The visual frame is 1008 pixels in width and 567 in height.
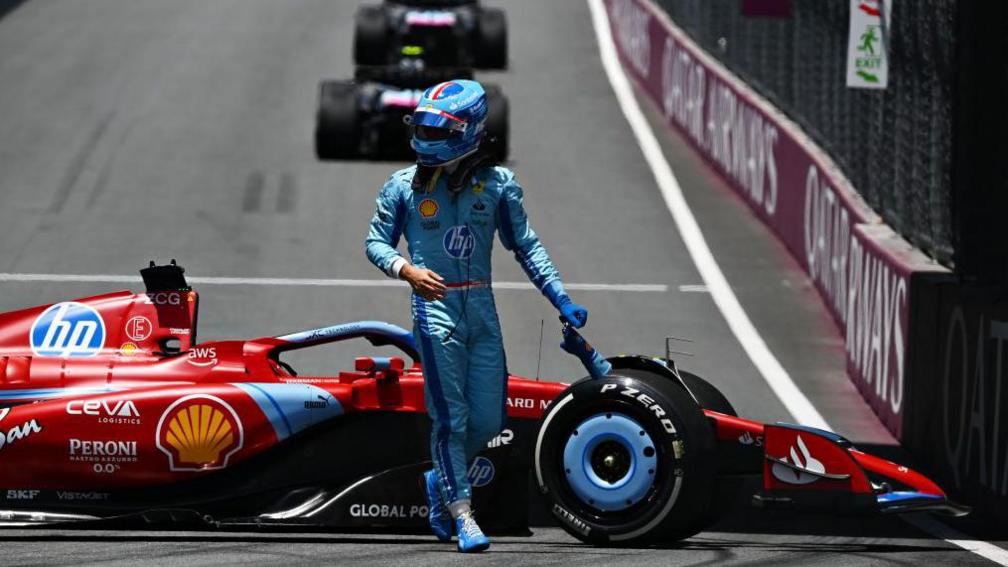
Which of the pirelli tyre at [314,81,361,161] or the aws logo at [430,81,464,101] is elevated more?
the aws logo at [430,81,464,101]

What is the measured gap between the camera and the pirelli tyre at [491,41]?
27.9 meters

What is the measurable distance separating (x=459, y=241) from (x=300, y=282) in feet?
28.7

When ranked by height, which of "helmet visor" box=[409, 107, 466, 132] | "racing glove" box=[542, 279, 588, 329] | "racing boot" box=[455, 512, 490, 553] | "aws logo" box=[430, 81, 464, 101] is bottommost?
"racing boot" box=[455, 512, 490, 553]

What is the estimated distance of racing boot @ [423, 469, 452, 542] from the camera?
26.8 ft

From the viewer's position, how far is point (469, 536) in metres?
7.92

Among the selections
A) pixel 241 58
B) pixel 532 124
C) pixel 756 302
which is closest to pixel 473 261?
A: pixel 756 302

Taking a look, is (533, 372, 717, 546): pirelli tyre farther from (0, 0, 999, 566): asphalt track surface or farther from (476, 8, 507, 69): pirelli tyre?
(476, 8, 507, 69): pirelli tyre

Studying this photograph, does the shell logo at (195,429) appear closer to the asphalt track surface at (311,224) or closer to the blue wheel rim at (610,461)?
the asphalt track surface at (311,224)

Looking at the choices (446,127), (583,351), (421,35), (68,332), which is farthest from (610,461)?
(421,35)

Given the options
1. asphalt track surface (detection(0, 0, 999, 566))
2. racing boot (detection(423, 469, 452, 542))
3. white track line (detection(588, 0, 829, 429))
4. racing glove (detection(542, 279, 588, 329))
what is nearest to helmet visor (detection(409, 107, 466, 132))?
racing glove (detection(542, 279, 588, 329))

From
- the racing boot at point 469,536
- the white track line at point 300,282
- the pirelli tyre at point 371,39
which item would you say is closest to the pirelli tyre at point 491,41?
the pirelli tyre at point 371,39

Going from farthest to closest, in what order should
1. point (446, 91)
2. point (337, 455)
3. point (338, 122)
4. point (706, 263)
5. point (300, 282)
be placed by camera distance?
point (338, 122)
point (706, 263)
point (300, 282)
point (337, 455)
point (446, 91)

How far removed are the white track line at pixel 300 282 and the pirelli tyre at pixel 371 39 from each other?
1059 cm

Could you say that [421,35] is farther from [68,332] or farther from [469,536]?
[469,536]
